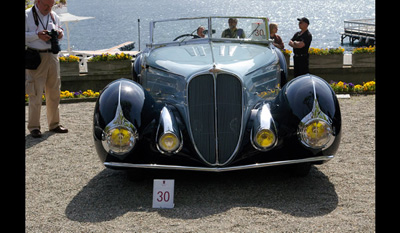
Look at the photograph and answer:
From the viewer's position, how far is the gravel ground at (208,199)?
4801 mm

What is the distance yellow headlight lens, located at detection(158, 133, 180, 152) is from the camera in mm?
5527

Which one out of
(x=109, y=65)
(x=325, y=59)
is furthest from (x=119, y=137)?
(x=325, y=59)

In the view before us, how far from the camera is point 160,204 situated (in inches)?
207

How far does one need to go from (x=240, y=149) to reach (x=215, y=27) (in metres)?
2.64

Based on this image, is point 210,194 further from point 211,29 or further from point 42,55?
point 42,55

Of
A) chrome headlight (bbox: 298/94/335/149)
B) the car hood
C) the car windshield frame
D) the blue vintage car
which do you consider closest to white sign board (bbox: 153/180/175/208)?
A: the blue vintage car

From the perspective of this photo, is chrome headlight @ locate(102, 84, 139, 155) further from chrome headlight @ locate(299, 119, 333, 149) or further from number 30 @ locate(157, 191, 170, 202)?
chrome headlight @ locate(299, 119, 333, 149)

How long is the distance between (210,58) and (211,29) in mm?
1468

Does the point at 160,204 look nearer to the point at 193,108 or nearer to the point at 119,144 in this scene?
the point at 119,144

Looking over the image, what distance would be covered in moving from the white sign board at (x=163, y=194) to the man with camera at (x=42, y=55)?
356 cm

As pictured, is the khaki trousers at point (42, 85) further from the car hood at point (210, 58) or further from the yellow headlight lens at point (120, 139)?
the yellow headlight lens at point (120, 139)

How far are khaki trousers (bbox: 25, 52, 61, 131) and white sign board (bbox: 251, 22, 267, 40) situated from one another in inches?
120

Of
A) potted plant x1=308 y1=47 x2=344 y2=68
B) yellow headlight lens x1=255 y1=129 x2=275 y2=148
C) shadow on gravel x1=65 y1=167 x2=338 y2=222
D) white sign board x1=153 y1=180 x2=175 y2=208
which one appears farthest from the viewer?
potted plant x1=308 y1=47 x2=344 y2=68
